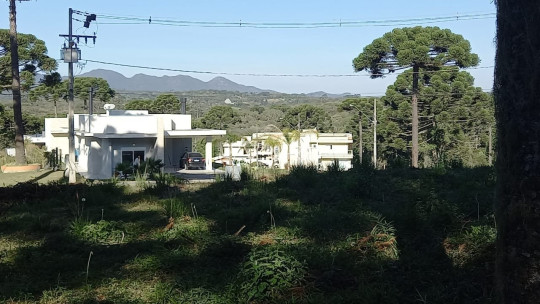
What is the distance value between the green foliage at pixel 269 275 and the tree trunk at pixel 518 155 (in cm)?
183

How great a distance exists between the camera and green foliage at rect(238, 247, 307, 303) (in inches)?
167

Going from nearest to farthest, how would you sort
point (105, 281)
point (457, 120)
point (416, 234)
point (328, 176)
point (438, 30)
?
point (105, 281), point (416, 234), point (328, 176), point (438, 30), point (457, 120)

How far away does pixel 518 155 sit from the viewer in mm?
2883

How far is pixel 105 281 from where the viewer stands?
477 cm

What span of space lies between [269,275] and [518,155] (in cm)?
231

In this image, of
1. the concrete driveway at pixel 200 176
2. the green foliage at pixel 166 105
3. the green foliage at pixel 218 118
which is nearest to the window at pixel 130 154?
the concrete driveway at pixel 200 176

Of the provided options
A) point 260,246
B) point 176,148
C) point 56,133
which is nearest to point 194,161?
point 176,148

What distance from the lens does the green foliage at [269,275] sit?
13.9ft

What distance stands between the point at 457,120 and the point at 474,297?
35.5 metres

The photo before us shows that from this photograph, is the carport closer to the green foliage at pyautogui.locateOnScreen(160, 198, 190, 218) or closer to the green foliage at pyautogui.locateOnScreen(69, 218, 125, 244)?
the green foliage at pyautogui.locateOnScreen(160, 198, 190, 218)

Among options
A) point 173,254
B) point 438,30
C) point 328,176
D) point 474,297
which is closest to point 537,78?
point 474,297

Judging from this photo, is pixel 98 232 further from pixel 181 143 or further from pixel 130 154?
pixel 181 143

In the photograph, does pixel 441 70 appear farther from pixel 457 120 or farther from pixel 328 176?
pixel 328 176

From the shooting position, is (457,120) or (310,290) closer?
(310,290)
